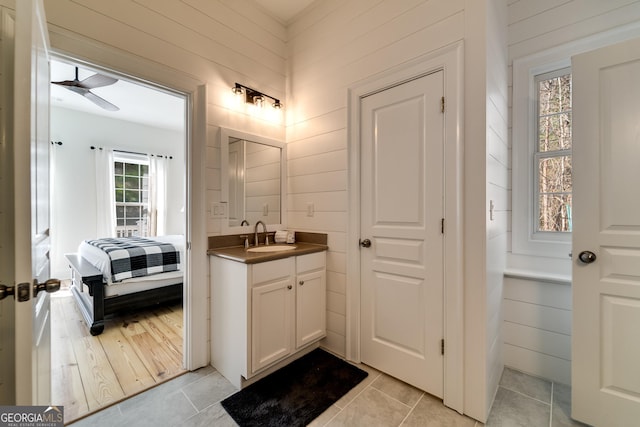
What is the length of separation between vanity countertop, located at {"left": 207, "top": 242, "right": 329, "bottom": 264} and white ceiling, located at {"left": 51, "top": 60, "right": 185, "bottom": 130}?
2187 millimetres

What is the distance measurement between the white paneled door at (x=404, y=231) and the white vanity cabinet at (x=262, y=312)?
43 centimetres

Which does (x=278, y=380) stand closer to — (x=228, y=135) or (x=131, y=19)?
(x=228, y=135)

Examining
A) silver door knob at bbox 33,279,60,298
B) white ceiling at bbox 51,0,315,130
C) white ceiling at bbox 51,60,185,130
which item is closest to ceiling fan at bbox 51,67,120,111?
white ceiling at bbox 51,0,315,130

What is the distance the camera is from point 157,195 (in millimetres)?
5496

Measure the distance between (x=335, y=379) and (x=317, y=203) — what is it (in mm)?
1372

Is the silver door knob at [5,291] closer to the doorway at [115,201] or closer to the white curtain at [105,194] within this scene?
the doorway at [115,201]

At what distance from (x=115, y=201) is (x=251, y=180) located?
4233 mm

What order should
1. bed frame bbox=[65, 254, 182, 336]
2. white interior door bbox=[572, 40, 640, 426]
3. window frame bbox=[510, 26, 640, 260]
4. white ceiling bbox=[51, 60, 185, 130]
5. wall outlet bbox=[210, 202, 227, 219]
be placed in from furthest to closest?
white ceiling bbox=[51, 60, 185, 130]
bed frame bbox=[65, 254, 182, 336]
wall outlet bbox=[210, 202, 227, 219]
window frame bbox=[510, 26, 640, 260]
white interior door bbox=[572, 40, 640, 426]

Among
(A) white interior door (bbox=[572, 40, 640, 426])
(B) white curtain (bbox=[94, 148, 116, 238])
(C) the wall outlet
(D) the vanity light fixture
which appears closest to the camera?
(A) white interior door (bbox=[572, 40, 640, 426])

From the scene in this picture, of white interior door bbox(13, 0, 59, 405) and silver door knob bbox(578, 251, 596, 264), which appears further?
silver door knob bbox(578, 251, 596, 264)

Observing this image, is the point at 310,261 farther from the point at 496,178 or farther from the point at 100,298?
the point at 100,298

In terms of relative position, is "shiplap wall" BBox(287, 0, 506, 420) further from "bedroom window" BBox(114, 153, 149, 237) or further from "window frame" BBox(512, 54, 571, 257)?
"bedroom window" BBox(114, 153, 149, 237)

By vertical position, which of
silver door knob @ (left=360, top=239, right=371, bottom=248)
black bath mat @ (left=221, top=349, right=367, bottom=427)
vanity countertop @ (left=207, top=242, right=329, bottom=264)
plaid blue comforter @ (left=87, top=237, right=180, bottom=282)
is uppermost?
silver door knob @ (left=360, top=239, right=371, bottom=248)

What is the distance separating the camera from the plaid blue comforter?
106 inches
